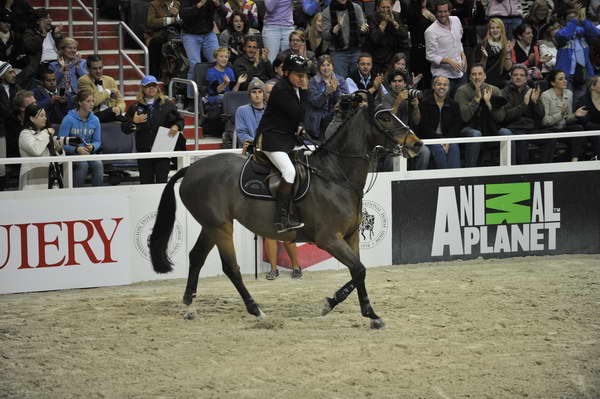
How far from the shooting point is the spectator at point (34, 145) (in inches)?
488

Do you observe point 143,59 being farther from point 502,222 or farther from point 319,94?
point 502,222

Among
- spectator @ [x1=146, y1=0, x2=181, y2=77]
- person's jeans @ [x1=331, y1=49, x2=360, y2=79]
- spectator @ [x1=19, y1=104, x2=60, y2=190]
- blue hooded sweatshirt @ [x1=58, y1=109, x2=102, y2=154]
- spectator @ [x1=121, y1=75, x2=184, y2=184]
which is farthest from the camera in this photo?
spectator @ [x1=146, y1=0, x2=181, y2=77]

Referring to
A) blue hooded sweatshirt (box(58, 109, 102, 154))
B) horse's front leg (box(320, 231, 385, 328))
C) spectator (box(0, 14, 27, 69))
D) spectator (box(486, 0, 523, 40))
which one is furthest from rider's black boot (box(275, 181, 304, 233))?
spectator (box(486, 0, 523, 40))

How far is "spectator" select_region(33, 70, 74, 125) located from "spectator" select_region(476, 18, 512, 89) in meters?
6.99

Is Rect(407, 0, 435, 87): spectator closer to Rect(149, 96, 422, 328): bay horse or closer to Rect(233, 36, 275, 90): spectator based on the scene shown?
Rect(233, 36, 275, 90): spectator

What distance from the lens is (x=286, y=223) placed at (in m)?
10.7

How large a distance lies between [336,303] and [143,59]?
8987 mm

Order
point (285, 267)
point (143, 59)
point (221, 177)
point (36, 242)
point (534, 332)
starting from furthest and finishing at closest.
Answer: point (143, 59), point (285, 267), point (36, 242), point (221, 177), point (534, 332)

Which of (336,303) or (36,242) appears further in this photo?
(36,242)

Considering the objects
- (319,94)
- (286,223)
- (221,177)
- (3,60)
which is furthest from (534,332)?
(3,60)

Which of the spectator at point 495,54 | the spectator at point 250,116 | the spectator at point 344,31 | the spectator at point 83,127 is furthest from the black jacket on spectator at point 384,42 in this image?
the spectator at point 83,127

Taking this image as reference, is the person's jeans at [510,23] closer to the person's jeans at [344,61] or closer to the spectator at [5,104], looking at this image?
the person's jeans at [344,61]

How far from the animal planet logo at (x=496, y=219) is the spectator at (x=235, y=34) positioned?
4.95 metres

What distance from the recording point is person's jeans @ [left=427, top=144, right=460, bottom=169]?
14.3m
